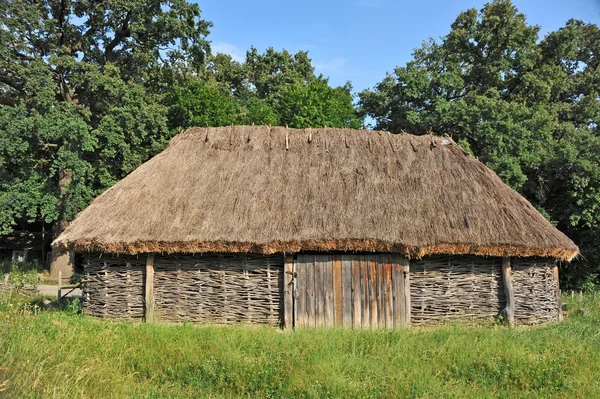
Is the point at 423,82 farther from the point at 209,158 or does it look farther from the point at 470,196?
the point at 209,158

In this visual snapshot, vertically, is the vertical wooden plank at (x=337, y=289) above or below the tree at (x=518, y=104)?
below

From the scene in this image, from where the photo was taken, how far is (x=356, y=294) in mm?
9742

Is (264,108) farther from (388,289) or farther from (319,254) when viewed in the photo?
(388,289)

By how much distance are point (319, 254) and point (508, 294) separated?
450 cm

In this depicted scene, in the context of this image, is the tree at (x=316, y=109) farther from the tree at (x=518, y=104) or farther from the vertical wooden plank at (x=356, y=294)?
the vertical wooden plank at (x=356, y=294)

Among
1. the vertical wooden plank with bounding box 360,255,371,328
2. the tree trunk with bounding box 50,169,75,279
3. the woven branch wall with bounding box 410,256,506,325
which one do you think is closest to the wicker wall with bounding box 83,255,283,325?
the vertical wooden plank with bounding box 360,255,371,328

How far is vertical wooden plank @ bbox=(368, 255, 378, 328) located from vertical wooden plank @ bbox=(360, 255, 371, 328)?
0.05 m

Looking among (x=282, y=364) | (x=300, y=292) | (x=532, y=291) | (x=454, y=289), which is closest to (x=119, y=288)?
(x=300, y=292)

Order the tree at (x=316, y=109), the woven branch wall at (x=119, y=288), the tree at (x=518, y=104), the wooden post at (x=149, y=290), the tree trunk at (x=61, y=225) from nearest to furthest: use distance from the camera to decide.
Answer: the wooden post at (x=149, y=290), the woven branch wall at (x=119, y=288), the tree at (x=518, y=104), the tree trunk at (x=61, y=225), the tree at (x=316, y=109)

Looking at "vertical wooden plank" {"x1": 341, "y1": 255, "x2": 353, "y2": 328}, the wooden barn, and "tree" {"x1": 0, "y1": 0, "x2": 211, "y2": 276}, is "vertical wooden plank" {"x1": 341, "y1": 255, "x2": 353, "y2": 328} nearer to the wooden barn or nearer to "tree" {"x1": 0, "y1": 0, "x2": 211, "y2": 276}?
the wooden barn

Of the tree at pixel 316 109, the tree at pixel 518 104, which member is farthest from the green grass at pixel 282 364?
the tree at pixel 316 109

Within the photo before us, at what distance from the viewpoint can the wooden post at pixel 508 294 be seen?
991cm

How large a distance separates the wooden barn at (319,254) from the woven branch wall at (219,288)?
23 mm

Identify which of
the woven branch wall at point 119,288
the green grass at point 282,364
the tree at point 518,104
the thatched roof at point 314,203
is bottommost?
the green grass at point 282,364
